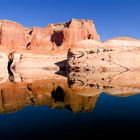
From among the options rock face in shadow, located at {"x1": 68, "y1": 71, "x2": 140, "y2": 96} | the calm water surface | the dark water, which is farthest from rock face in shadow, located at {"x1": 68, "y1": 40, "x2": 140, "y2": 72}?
the dark water

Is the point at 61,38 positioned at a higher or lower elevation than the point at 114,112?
higher

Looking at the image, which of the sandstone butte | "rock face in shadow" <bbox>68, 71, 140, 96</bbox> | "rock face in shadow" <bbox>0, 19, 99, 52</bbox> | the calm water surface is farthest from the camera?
"rock face in shadow" <bbox>0, 19, 99, 52</bbox>

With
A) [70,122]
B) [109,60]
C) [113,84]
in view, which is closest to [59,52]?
[109,60]

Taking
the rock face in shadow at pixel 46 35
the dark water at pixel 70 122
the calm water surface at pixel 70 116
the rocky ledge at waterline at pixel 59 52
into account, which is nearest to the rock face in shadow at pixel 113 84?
the calm water surface at pixel 70 116

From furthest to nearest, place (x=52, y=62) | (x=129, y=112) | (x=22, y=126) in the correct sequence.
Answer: (x=52, y=62) → (x=129, y=112) → (x=22, y=126)

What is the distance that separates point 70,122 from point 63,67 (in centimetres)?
6235

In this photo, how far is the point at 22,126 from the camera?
46.3ft

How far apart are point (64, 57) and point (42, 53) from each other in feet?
21.1

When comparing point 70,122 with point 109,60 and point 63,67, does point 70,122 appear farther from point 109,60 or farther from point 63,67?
point 63,67

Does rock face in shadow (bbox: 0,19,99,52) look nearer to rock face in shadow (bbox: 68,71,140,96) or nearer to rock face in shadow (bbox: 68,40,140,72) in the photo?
rock face in shadow (bbox: 68,40,140,72)


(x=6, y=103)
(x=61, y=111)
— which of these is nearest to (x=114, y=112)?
(x=61, y=111)

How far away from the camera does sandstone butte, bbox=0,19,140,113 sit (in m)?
23.0

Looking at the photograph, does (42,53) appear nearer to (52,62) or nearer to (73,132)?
(52,62)

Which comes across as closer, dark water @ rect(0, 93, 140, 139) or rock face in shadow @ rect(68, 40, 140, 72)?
dark water @ rect(0, 93, 140, 139)
